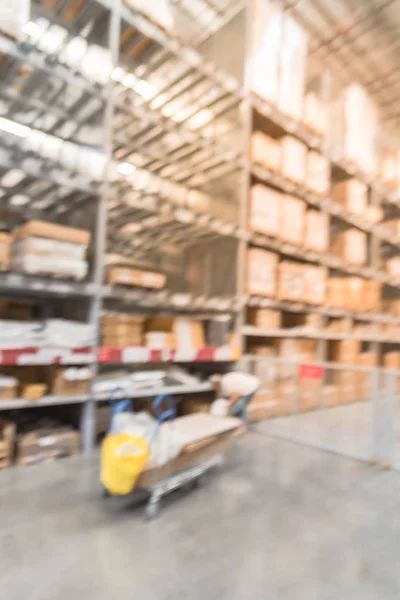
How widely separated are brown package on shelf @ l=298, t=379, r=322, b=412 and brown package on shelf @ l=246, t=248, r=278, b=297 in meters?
1.42

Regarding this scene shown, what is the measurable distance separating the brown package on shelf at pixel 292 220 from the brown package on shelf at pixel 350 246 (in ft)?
4.41

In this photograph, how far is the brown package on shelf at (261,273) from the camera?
5.14 m

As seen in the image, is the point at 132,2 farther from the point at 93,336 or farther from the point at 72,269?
the point at 93,336

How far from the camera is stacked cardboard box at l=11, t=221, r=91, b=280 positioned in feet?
11.0

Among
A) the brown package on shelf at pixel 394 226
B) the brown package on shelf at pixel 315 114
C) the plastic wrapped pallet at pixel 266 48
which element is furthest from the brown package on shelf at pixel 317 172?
the brown package on shelf at pixel 394 226

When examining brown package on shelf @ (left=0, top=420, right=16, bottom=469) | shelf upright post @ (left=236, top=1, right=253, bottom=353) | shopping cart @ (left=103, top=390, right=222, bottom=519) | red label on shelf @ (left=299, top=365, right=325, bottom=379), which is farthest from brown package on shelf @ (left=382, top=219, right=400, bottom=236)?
brown package on shelf @ (left=0, top=420, right=16, bottom=469)

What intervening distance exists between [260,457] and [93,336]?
1930 mm

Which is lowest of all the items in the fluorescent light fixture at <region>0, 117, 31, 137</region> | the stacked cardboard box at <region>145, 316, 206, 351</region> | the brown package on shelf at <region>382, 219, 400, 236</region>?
the stacked cardboard box at <region>145, 316, 206, 351</region>

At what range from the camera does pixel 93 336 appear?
12.2ft

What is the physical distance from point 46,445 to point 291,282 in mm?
3689

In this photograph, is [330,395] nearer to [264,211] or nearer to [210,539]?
[264,211]

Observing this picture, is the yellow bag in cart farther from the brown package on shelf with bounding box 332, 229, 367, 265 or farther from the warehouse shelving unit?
the brown package on shelf with bounding box 332, 229, 367, 265

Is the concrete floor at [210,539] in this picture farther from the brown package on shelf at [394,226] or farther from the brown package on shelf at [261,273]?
the brown package on shelf at [394,226]

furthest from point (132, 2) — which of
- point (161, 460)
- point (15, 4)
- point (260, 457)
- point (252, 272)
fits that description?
point (260, 457)
